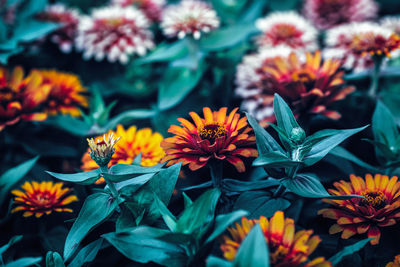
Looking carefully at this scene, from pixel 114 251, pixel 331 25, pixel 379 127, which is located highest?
pixel 331 25

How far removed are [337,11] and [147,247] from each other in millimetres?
1038

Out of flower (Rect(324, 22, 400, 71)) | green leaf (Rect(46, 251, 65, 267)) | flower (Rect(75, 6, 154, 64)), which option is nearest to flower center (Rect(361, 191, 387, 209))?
flower (Rect(324, 22, 400, 71))

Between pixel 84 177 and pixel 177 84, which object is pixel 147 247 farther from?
pixel 177 84

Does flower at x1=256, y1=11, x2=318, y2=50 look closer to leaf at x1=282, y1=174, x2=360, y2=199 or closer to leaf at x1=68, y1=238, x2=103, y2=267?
leaf at x1=282, y1=174, x2=360, y2=199

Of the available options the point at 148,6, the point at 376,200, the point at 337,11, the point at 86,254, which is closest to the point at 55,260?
the point at 86,254

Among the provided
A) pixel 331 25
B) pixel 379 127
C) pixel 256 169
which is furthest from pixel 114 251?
pixel 331 25

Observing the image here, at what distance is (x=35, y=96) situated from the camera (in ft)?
2.70

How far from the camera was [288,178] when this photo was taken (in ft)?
1.77

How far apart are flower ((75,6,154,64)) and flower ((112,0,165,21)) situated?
14 centimetres

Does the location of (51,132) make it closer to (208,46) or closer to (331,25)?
(208,46)

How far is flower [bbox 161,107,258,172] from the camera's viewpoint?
20.2 inches

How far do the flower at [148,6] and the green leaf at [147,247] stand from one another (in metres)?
0.88

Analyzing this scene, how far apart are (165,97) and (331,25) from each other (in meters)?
0.65

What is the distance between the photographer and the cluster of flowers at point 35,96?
779 millimetres
